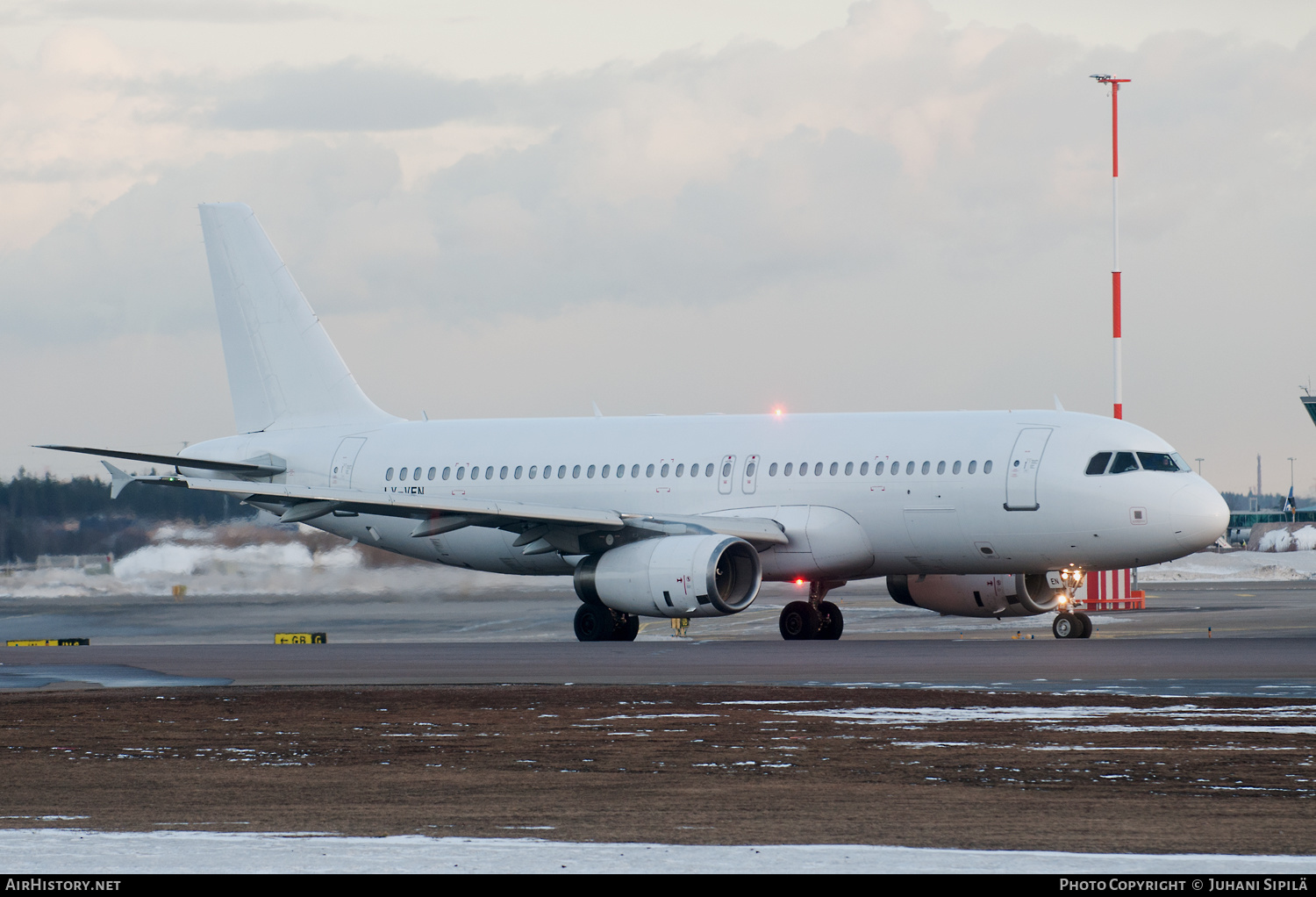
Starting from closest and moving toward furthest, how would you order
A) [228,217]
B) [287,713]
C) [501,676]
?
[287,713] < [501,676] < [228,217]

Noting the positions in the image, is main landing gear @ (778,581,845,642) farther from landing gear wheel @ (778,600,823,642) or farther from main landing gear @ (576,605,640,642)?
main landing gear @ (576,605,640,642)

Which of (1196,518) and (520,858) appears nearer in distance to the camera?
(520,858)

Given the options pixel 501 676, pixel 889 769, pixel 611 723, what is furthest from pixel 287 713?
pixel 889 769

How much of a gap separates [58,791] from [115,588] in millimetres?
33765

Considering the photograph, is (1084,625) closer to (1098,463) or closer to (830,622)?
(1098,463)

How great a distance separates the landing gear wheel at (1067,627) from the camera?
1146 inches

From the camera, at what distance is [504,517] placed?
31.1 meters

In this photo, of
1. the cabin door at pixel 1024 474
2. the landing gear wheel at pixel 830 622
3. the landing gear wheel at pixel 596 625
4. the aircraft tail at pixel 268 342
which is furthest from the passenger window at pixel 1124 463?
the aircraft tail at pixel 268 342

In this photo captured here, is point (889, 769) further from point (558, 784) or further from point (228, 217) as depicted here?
point (228, 217)

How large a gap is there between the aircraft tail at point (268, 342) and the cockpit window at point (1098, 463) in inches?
620

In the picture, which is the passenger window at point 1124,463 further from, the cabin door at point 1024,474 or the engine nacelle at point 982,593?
the engine nacelle at point 982,593

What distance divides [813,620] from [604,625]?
3.71m

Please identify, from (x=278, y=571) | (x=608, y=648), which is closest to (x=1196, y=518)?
(x=608, y=648)

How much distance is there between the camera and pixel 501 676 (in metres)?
21.5
